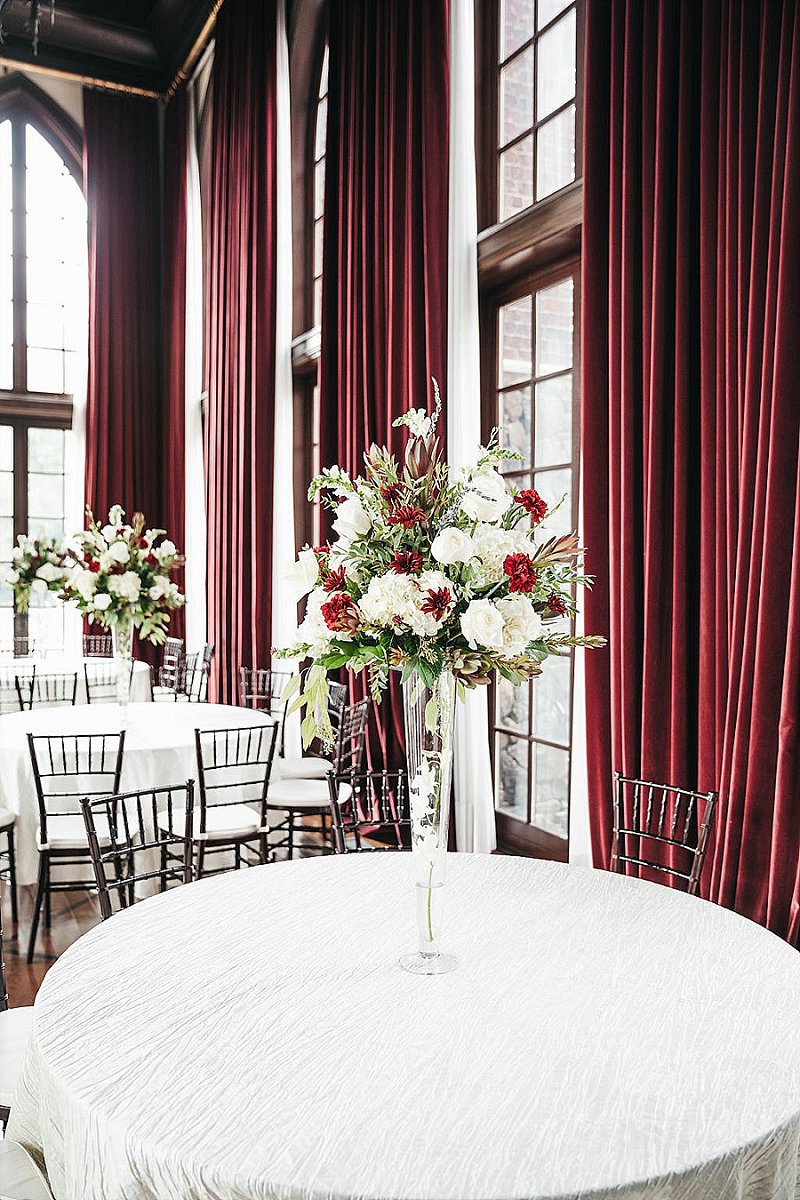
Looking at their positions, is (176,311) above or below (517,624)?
above

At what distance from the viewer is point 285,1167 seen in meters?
1.32

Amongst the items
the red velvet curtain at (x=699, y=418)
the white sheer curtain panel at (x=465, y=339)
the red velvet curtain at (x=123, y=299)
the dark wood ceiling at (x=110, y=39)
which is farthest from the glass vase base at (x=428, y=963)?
the dark wood ceiling at (x=110, y=39)

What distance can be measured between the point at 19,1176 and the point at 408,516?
1350mm

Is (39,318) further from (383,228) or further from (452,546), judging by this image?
(452,546)

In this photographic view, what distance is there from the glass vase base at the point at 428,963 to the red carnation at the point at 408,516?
0.83 metres

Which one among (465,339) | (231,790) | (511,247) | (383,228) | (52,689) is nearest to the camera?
(231,790)

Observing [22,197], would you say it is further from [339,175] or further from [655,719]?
[655,719]

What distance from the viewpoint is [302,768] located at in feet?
18.3

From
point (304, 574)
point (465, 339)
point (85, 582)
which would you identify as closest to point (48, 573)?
point (85, 582)

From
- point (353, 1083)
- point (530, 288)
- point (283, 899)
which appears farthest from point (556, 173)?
point (353, 1083)

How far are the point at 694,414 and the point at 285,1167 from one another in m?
2.84

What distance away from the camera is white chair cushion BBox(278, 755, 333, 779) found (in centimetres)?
547

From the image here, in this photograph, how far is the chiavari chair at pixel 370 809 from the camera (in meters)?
3.08

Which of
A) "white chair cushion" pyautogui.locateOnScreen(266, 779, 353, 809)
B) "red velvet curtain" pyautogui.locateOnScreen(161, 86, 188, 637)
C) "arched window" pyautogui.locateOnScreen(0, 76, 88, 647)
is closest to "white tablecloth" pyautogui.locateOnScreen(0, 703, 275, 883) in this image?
"white chair cushion" pyautogui.locateOnScreen(266, 779, 353, 809)
